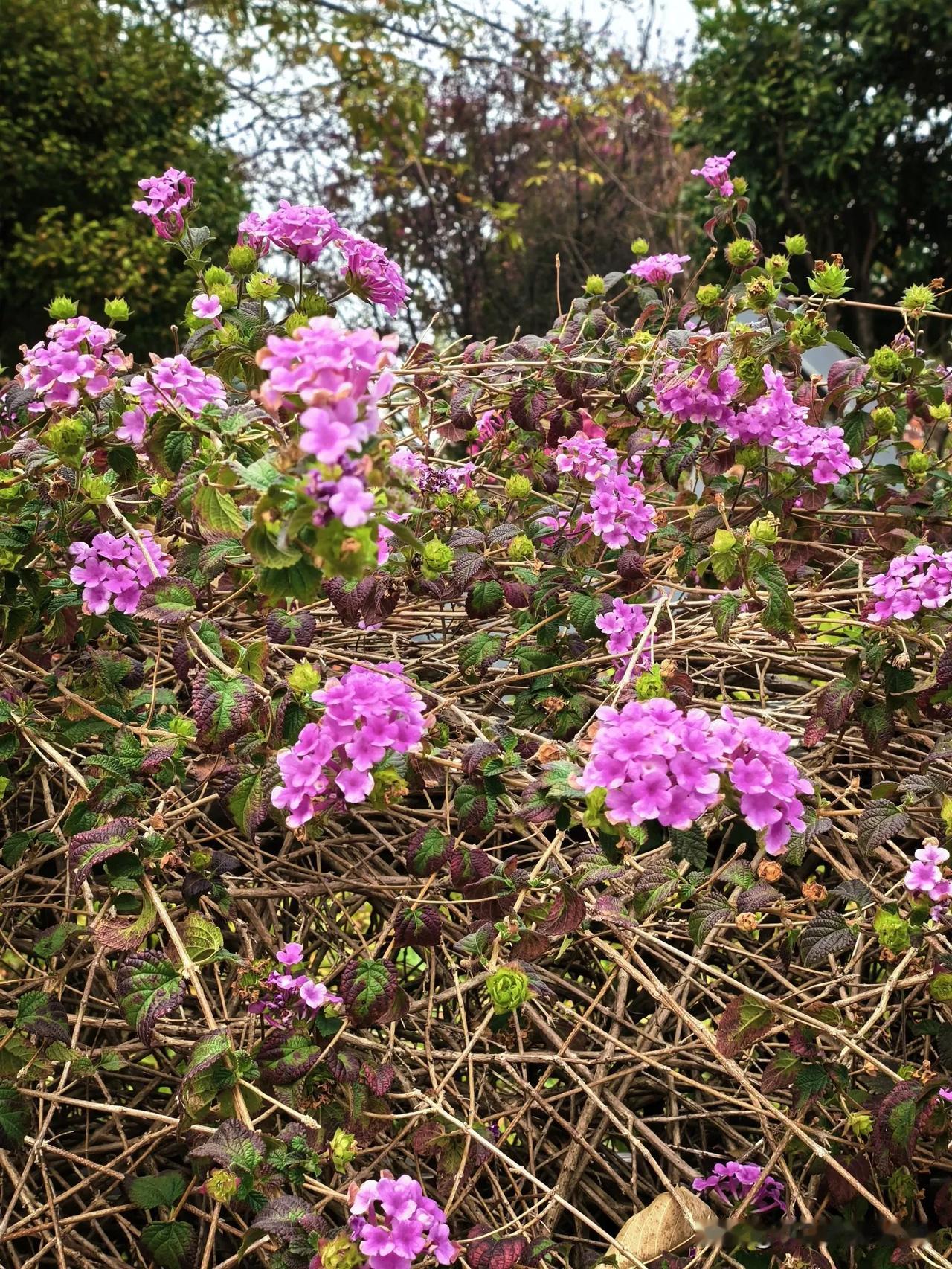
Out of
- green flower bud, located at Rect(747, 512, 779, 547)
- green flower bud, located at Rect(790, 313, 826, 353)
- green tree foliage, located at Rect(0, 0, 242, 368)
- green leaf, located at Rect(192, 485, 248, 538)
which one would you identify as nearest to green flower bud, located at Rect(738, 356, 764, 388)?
green flower bud, located at Rect(790, 313, 826, 353)

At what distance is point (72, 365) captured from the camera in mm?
1471

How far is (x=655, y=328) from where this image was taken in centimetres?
224

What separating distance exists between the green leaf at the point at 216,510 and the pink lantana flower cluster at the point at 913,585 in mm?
731

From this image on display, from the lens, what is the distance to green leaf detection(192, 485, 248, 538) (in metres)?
1.19

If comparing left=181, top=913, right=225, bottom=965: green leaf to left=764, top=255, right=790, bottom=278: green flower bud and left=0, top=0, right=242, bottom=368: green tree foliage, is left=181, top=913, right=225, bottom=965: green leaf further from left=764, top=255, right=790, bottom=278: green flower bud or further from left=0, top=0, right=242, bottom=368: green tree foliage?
left=0, top=0, right=242, bottom=368: green tree foliage

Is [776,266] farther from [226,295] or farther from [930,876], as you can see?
[930,876]

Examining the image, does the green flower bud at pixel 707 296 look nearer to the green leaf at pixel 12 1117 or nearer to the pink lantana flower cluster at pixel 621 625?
the pink lantana flower cluster at pixel 621 625

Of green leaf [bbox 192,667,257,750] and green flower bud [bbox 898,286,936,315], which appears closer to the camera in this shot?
green leaf [bbox 192,667,257,750]

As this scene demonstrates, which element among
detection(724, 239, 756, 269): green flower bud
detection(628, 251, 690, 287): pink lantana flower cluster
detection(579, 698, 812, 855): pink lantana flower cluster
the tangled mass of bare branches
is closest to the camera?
detection(579, 698, 812, 855): pink lantana flower cluster

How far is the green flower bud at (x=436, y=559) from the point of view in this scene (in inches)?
58.2

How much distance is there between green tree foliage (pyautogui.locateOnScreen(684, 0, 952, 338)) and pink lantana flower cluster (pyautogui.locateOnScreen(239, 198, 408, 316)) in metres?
6.28

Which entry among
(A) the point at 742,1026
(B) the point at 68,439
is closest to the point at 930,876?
(A) the point at 742,1026

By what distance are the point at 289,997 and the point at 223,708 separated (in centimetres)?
31

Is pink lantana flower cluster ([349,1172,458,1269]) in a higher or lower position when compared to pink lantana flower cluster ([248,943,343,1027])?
lower
